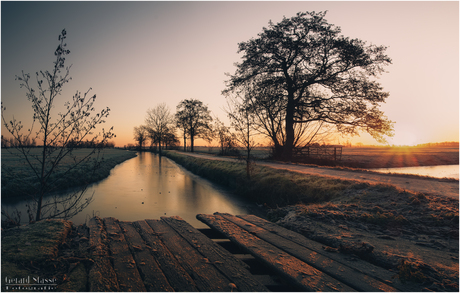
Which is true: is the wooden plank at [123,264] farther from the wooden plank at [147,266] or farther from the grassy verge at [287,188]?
the grassy verge at [287,188]

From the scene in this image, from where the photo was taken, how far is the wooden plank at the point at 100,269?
6.93 feet

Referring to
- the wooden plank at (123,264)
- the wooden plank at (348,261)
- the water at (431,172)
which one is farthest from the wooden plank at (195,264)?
the water at (431,172)

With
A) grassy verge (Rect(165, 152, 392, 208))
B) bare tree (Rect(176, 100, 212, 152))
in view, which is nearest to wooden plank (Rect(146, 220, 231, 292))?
grassy verge (Rect(165, 152, 392, 208))

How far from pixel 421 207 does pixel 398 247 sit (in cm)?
285

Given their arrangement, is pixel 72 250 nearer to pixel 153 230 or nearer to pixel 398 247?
pixel 153 230

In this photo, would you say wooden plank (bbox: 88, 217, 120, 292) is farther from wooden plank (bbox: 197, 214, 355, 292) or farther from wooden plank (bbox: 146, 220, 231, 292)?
wooden plank (bbox: 197, 214, 355, 292)

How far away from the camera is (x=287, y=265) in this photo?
2512 millimetres

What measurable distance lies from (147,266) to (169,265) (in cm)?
21

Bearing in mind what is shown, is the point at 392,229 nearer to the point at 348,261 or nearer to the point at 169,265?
the point at 348,261

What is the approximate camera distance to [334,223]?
457 cm

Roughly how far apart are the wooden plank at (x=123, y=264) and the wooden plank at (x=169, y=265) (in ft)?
0.78

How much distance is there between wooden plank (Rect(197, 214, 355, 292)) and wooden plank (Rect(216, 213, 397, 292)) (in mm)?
69

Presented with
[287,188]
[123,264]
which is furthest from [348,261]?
[287,188]

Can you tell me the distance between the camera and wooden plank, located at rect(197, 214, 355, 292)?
7.09ft
